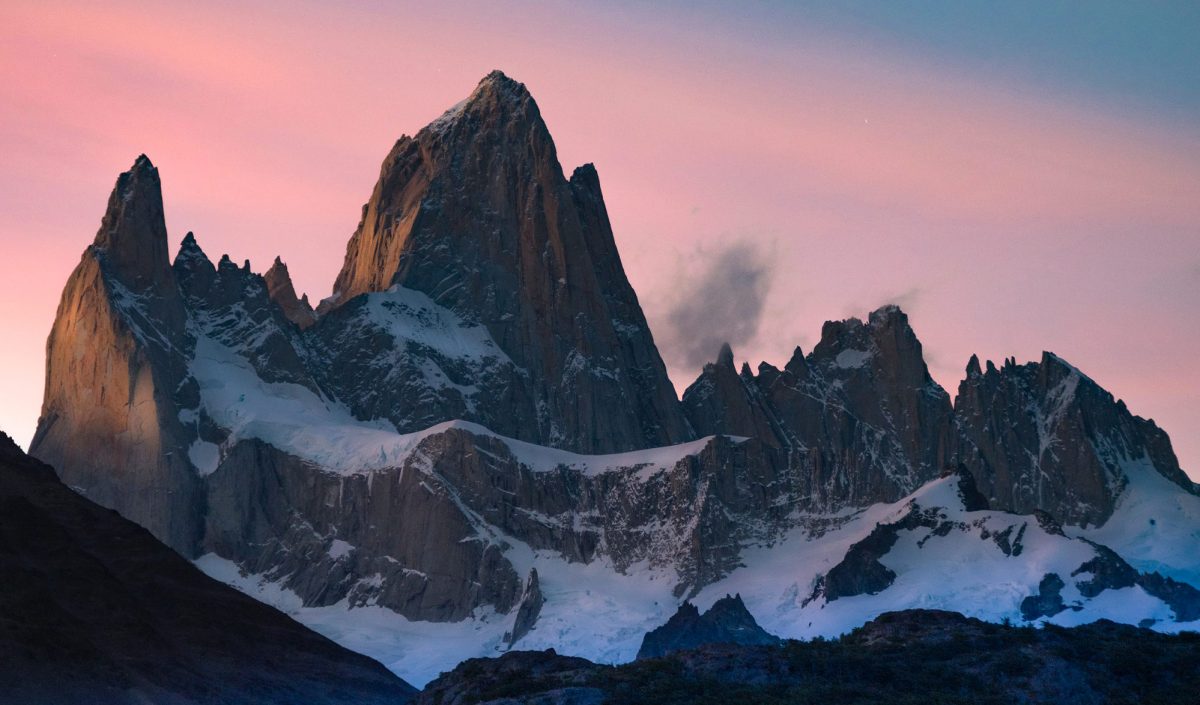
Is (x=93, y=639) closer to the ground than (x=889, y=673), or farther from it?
farther from it

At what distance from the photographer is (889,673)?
129m

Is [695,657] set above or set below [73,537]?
below

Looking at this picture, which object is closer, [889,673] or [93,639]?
[889,673]

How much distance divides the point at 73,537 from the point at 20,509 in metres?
6.99

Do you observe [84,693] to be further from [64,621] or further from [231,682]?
[231,682]

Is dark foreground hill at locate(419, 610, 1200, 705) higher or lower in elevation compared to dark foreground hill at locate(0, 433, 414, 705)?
lower

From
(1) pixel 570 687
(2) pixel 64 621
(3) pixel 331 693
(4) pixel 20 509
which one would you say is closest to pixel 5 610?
(2) pixel 64 621

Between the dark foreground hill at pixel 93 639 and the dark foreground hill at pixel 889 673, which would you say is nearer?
the dark foreground hill at pixel 889 673

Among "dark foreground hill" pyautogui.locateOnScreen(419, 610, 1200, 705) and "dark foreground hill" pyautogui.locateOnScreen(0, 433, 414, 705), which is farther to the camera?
"dark foreground hill" pyautogui.locateOnScreen(0, 433, 414, 705)

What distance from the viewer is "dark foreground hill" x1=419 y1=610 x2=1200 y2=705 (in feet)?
405

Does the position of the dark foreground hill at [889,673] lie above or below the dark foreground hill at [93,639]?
below

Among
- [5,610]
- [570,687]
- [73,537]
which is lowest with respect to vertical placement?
[570,687]

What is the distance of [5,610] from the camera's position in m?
166

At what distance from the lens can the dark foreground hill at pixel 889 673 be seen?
12356 centimetres
